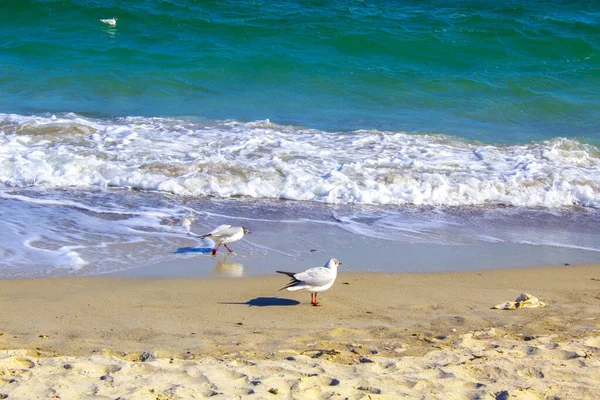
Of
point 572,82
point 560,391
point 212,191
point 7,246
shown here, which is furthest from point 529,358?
point 572,82

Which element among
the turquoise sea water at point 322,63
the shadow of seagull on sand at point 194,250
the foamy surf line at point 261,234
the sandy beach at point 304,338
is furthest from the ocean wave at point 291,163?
the sandy beach at point 304,338

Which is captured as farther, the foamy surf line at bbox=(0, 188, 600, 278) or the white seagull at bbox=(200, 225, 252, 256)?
the white seagull at bbox=(200, 225, 252, 256)

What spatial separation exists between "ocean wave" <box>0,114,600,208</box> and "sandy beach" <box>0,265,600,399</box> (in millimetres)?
2827

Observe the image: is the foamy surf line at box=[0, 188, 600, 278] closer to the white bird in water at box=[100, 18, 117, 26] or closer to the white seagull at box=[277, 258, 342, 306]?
the white seagull at box=[277, 258, 342, 306]

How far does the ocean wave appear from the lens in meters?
9.28

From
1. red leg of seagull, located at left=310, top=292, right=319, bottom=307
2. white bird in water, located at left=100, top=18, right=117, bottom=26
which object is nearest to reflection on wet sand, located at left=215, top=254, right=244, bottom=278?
red leg of seagull, located at left=310, top=292, right=319, bottom=307

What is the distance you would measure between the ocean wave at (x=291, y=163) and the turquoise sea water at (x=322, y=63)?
39.6 inches

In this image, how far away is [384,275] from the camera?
646cm

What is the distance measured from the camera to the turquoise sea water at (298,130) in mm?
7637

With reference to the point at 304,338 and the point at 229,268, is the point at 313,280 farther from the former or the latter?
the point at 229,268

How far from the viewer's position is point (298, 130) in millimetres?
12312

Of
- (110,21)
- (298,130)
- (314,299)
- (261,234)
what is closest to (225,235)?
(261,234)

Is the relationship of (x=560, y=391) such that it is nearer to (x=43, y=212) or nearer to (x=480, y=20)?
(x=43, y=212)

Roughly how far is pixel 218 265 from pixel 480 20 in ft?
47.3
